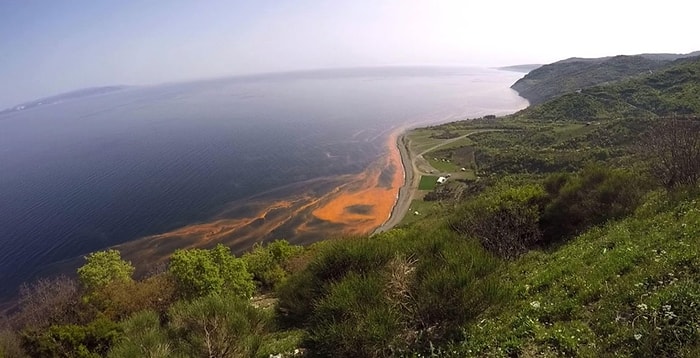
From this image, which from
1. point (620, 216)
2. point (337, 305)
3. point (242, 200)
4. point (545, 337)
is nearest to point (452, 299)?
point (545, 337)

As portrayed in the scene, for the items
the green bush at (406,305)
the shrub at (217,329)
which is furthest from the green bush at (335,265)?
the shrub at (217,329)

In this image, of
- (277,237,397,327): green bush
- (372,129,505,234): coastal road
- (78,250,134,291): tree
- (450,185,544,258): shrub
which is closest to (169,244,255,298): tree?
(78,250,134,291): tree

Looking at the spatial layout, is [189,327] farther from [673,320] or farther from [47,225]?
[47,225]

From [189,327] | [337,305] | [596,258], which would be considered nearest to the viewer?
[337,305]

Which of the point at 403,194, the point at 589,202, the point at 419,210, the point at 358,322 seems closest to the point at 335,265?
the point at 358,322

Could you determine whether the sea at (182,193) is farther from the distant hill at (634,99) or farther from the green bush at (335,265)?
the distant hill at (634,99)

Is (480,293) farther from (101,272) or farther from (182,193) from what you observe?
(182,193)
